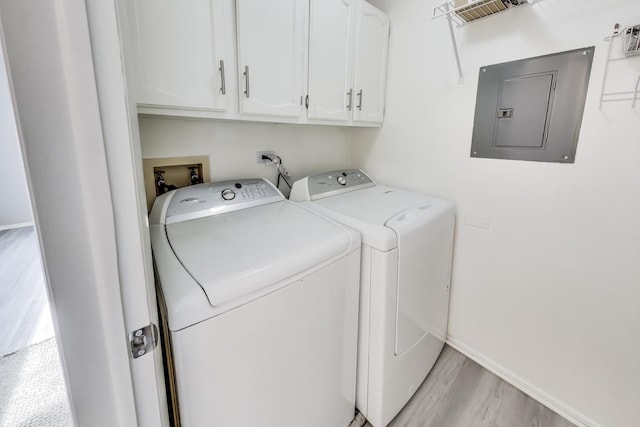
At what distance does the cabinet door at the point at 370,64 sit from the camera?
5.63 ft

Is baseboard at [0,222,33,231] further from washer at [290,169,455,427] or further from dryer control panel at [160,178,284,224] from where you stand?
washer at [290,169,455,427]

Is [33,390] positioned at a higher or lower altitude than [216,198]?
lower

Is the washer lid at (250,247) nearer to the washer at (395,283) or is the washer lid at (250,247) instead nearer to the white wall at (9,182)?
the washer at (395,283)

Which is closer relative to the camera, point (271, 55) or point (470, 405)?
point (271, 55)

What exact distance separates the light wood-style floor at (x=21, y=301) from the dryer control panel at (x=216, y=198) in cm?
85

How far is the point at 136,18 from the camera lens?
37.4 inches

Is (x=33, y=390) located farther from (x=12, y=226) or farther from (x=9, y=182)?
(x=9, y=182)

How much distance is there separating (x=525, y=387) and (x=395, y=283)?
1131 mm

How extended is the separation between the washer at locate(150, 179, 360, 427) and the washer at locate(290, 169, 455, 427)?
0.08 meters

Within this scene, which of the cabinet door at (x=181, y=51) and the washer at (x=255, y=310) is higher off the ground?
the cabinet door at (x=181, y=51)

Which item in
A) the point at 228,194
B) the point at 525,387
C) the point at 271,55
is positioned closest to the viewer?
the point at 271,55

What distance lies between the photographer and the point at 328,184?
5.84ft

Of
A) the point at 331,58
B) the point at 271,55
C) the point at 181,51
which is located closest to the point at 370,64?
the point at 331,58

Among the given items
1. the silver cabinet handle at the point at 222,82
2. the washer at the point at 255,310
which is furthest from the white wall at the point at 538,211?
the silver cabinet handle at the point at 222,82
